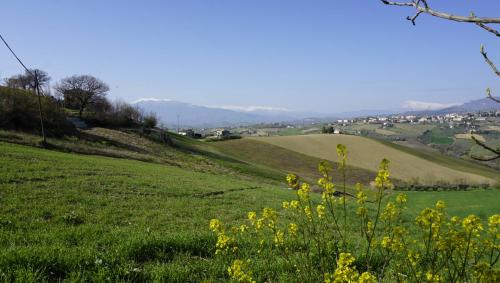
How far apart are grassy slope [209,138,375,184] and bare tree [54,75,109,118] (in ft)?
92.4

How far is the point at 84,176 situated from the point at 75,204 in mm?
7915

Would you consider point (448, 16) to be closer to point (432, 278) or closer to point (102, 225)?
point (432, 278)

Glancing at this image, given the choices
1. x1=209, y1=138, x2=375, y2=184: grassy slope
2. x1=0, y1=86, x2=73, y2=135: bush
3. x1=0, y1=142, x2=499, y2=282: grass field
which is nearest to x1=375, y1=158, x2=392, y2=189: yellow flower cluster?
x1=0, y1=142, x2=499, y2=282: grass field

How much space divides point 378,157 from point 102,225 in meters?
89.7

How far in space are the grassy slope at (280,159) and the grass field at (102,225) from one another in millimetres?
50892

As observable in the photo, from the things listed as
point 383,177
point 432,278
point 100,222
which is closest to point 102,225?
point 100,222

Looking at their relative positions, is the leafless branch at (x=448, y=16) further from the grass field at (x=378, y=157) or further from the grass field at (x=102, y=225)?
the grass field at (x=378, y=157)

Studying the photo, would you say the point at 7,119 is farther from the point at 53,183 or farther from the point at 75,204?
the point at 75,204

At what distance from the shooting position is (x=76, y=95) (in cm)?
8338

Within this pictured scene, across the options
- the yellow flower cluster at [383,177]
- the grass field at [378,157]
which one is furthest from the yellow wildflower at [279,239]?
the grass field at [378,157]

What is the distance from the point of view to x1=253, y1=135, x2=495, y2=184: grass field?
77.3 m

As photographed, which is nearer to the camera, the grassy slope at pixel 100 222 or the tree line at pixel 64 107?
the grassy slope at pixel 100 222

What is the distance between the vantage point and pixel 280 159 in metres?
87.6

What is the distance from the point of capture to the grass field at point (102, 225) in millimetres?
5753
